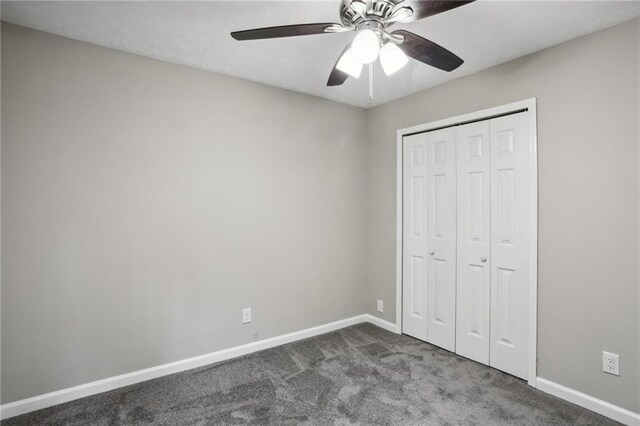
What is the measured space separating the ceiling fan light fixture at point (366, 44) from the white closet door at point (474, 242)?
161cm

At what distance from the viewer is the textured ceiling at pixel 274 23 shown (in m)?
1.88

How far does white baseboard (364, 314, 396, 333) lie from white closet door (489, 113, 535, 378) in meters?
1.01

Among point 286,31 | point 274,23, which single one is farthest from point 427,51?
point 274,23

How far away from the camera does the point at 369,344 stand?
313cm

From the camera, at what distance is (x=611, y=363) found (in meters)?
2.07

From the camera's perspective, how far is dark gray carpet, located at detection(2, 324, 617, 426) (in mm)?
2035

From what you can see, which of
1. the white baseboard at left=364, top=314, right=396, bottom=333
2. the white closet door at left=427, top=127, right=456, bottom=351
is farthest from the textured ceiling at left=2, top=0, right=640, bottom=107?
the white baseboard at left=364, top=314, right=396, bottom=333

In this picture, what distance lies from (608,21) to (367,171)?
2.26 metres

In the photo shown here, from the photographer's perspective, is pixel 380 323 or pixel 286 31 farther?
pixel 380 323

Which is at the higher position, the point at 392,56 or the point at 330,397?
the point at 392,56

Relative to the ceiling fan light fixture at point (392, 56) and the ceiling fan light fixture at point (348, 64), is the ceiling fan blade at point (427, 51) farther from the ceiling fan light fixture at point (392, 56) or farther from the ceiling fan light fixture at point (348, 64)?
the ceiling fan light fixture at point (348, 64)

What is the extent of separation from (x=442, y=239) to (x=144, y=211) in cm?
251

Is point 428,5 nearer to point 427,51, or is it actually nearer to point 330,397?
point 427,51

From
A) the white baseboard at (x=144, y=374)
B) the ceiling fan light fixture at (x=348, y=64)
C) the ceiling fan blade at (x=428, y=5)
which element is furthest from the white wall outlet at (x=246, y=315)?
the ceiling fan blade at (x=428, y=5)
